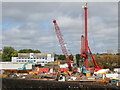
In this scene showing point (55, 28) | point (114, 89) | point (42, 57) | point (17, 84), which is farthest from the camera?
point (42, 57)

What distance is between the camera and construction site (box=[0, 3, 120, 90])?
98.4 feet

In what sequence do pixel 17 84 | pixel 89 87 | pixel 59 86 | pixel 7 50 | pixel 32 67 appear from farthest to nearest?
pixel 7 50 < pixel 32 67 < pixel 17 84 < pixel 59 86 < pixel 89 87

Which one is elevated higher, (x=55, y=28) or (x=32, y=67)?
(x=55, y=28)

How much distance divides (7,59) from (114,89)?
79.6 meters

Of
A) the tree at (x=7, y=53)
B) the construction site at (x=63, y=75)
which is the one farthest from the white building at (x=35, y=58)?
the tree at (x=7, y=53)

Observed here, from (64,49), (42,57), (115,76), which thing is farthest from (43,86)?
(42,57)

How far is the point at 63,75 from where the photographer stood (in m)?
39.1

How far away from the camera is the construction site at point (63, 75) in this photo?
30.0 meters

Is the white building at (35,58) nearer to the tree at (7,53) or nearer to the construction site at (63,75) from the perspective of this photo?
the construction site at (63,75)

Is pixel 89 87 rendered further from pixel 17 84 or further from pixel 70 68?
pixel 70 68

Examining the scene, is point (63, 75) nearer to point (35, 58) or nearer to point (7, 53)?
point (35, 58)

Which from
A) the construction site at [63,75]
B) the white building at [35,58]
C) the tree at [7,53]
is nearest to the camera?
the construction site at [63,75]

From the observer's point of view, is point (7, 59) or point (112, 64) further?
point (7, 59)

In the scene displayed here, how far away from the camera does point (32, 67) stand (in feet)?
217
